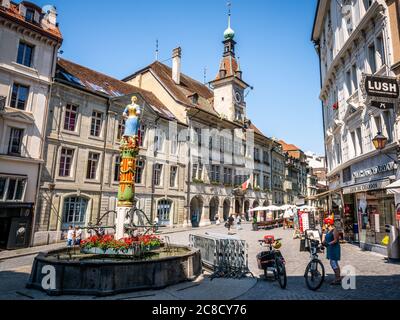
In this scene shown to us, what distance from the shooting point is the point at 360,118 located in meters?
15.6

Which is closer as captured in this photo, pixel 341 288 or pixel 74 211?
pixel 341 288

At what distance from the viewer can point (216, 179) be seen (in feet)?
118

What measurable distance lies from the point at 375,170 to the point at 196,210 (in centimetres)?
2222

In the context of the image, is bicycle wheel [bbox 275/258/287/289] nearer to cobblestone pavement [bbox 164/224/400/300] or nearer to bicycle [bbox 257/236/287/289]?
bicycle [bbox 257/236/287/289]

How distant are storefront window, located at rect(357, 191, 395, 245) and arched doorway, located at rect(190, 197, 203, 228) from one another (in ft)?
63.1

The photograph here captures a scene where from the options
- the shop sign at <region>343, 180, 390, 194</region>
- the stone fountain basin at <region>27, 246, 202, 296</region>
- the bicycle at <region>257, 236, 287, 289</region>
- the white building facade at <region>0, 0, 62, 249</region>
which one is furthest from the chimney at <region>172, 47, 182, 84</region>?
the stone fountain basin at <region>27, 246, 202, 296</region>

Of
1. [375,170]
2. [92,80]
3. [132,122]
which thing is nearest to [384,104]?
[375,170]

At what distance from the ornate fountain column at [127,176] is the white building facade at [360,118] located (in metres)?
9.52

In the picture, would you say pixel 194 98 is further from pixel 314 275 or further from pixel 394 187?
pixel 314 275

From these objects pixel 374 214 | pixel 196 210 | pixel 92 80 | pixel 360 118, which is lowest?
pixel 374 214

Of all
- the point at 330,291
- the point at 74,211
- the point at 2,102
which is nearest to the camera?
the point at 330,291

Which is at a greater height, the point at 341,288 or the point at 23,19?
the point at 23,19

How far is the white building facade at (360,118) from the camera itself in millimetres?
12922

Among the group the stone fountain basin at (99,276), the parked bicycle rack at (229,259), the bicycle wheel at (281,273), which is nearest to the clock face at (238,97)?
the parked bicycle rack at (229,259)
